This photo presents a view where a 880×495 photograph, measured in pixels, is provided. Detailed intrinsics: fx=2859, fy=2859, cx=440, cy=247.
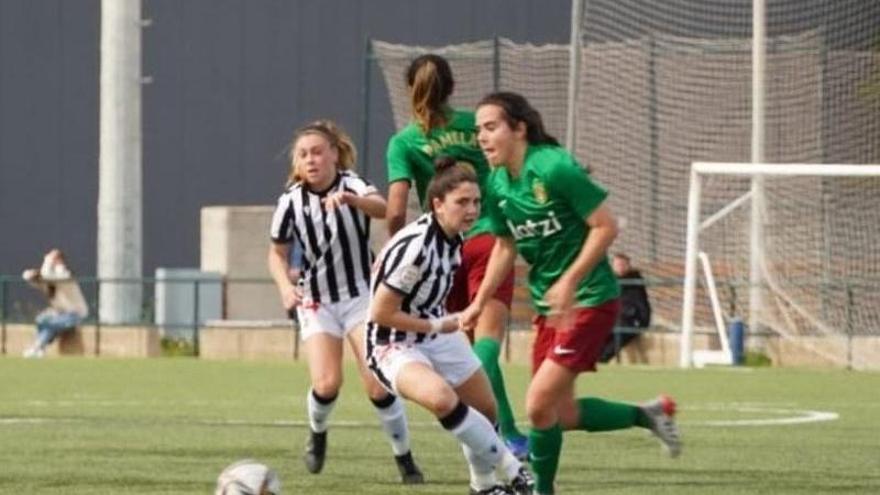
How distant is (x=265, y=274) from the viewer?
36.9 metres

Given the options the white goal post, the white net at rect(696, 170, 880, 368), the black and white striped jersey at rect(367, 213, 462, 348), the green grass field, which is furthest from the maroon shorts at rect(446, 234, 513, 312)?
the white net at rect(696, 170, 880, 368)

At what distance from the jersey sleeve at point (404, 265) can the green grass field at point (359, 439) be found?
44.0 inches

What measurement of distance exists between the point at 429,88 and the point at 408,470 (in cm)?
184

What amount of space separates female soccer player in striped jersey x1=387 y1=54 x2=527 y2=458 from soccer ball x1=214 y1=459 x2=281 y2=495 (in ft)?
11.4

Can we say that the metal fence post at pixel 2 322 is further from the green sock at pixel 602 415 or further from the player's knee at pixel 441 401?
the player's knee at pixel 441 401

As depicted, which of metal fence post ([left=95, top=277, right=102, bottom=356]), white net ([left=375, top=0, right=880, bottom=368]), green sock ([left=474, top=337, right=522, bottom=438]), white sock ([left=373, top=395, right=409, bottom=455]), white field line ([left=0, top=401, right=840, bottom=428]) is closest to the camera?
white sock ([left=373, top=395, right=409, bottom=455])

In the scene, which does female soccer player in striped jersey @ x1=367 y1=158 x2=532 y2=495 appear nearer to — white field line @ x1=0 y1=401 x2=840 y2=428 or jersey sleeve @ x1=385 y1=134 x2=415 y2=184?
jersey sleeve @ x1=385 y1=134 x2=415 y2=184

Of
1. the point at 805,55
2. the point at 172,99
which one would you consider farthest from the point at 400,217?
the point at 172,99

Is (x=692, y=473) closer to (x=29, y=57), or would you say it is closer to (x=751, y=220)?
(x=751, y=220)

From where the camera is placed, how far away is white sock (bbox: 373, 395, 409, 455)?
44.4 feet

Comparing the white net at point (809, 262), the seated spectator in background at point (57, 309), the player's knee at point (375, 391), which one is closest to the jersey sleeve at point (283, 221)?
the player's knee at point (375, 391)

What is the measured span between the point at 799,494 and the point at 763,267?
56.5 feet

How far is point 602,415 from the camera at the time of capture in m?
12.9

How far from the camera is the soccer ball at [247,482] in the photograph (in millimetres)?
10109
